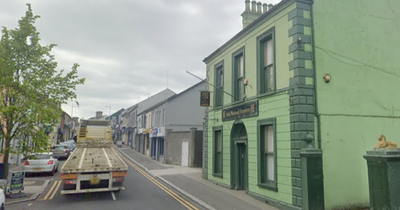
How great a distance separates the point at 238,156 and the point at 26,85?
960cm

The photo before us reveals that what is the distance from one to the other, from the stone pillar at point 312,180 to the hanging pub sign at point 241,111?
3.52 m

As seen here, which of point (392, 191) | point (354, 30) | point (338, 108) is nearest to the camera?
point (392, 191)

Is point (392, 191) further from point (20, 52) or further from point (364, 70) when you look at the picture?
point (20, 52)

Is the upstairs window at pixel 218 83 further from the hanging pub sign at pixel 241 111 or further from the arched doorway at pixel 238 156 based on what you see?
the arched doorway at pixel 238 156

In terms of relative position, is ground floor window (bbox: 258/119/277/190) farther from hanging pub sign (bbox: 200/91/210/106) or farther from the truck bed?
the truck bed

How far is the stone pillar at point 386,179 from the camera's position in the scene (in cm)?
533

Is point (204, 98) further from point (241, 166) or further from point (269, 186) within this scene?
point (269, 186)

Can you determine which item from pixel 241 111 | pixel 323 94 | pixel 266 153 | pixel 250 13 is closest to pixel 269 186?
Answer: pixel 266 153

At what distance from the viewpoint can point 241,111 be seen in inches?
500

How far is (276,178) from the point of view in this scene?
9852mm

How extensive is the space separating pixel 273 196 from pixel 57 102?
31.0 ft

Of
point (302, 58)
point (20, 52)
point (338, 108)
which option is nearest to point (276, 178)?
point (338, 108)

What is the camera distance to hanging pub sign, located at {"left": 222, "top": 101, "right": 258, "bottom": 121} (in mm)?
11667

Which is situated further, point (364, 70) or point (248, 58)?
point (248, 58)
